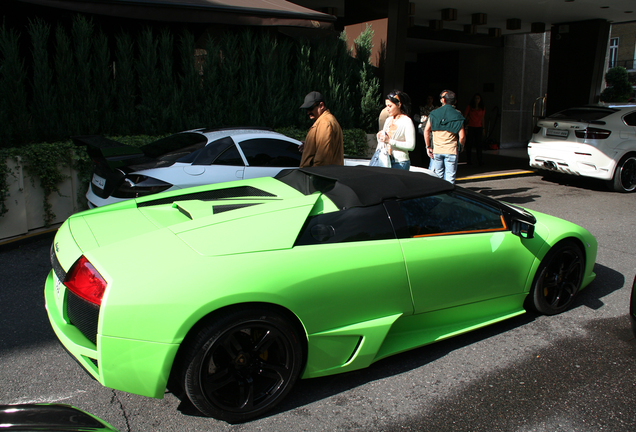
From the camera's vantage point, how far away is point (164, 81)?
863cm

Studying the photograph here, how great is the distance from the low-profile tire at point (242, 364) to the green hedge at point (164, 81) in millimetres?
5602

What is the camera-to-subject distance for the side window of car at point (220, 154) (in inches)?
236

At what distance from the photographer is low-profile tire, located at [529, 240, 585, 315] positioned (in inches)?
153

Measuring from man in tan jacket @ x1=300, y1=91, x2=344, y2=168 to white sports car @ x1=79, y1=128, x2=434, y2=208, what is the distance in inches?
33.0

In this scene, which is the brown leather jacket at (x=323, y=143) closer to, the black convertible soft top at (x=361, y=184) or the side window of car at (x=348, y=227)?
the black convertible soft top at (x=361, y=184)

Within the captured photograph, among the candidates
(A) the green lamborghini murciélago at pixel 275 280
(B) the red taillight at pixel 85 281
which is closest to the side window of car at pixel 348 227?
(A) the green lamborghini murciélago at pixel 275 280

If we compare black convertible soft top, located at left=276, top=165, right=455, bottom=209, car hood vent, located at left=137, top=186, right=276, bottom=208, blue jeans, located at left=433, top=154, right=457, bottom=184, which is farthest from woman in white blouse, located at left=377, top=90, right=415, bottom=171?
car hood vent, located at left=137, top=186, right=276, bottom=208

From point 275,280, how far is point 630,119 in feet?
30.9

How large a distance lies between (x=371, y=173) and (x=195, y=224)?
136cm

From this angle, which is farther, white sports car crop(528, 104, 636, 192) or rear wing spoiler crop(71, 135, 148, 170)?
white sports car crop(528, 104, 636, 192)

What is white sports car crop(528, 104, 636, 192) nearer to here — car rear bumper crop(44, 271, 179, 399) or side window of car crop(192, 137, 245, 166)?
side window of car crop(192, 137, 245, 166)

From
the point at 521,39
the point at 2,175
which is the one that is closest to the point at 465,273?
the point at 2,175

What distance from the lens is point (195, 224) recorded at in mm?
2805

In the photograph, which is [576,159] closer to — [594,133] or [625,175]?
[594,133]
